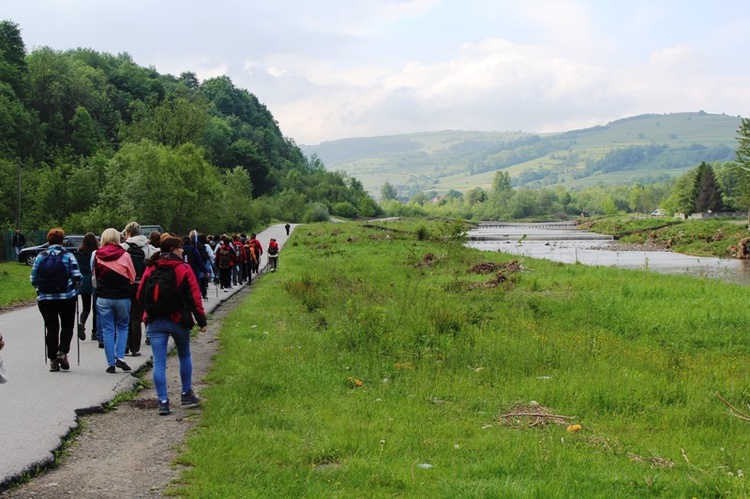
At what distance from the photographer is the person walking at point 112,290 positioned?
10.7 meters

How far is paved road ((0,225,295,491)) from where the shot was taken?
Answer: 262 inches

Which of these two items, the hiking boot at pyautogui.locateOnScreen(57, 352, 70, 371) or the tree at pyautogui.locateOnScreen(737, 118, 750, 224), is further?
the tree at pyautogui.locateOnScreen(737, 118, 750, 224)

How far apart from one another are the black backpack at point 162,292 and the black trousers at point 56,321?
2679 mm

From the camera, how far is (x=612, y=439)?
7.73 metres

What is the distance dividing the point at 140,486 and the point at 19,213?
43.3 m

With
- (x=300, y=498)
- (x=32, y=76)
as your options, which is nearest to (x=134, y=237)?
(x=300, y=498)

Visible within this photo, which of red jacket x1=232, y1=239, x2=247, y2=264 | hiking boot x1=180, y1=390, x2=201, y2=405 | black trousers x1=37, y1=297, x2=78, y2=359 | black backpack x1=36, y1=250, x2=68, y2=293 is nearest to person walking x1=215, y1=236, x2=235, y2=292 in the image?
red jacket x1=232, y1=239, x2=247, y2=264

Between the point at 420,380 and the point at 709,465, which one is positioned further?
the point at 420,380

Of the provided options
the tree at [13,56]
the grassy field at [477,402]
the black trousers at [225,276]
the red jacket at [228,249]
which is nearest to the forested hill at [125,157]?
the tree at [13,56]

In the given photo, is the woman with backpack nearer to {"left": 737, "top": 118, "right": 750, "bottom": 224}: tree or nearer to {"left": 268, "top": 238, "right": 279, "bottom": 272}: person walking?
{"left": 268, "top": 238, "right": 279, "bottom": 272}: person walking

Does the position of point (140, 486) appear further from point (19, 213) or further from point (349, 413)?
point (19, 213)

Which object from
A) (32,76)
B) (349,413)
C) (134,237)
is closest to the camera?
(349,413)

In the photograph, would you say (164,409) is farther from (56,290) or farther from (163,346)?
(56,290)

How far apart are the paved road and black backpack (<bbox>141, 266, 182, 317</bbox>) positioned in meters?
1.38
